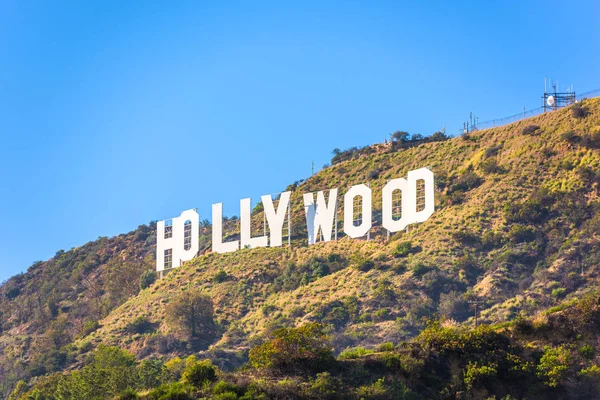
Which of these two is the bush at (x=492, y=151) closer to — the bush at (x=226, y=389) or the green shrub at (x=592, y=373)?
the green shrub at (x=592, y=373)

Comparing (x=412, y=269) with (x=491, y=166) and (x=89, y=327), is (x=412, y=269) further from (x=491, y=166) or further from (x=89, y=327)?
(x=89, y=327)

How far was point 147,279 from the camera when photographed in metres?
107

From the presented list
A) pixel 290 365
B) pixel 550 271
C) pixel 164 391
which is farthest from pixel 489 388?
pixel 550 271

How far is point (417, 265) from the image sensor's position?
282ft

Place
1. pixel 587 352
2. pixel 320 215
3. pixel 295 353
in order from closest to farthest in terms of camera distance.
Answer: pixel 295 353, pixel 587 352, pixel 320 215

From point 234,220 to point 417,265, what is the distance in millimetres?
45039

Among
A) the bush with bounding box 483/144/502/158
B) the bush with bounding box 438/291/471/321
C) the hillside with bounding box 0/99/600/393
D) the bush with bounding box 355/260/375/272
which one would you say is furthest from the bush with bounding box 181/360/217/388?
the bush with bounding box 483/144/502/158

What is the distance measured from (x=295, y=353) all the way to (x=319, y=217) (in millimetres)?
41134

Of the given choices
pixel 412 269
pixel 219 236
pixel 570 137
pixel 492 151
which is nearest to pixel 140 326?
pixel 219 236

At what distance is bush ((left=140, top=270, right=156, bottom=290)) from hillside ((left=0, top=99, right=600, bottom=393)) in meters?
0.90

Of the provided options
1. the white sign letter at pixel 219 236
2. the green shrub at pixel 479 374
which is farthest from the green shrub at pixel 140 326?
the green shrub at pixel 479 374

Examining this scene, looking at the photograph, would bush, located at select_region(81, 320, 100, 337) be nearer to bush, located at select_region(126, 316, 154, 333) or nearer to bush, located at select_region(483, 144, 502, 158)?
bush, located at select_region(126, 316, 154, 333)

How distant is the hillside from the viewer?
81062mm

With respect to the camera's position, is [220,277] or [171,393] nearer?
[171,393]
